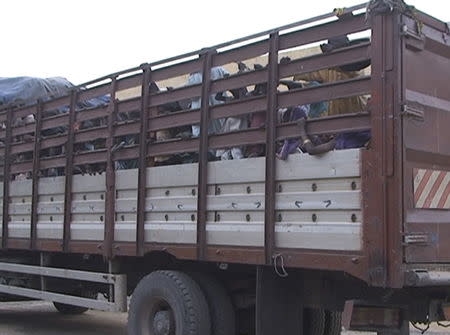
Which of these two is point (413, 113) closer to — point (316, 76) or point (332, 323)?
point (316, 76)

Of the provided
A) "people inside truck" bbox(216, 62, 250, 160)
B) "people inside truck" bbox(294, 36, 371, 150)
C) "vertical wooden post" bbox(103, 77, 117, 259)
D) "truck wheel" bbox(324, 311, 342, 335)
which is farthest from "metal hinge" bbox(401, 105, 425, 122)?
"vertical wooden post" bbox(103, 77, 117, 259)

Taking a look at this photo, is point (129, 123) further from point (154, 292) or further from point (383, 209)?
point (383, 209)

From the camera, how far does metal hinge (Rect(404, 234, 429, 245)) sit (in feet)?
13.7

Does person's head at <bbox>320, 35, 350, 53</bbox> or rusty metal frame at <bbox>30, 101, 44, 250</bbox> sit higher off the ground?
person's head at <bbox>320, 35, 350, 53</bbox>

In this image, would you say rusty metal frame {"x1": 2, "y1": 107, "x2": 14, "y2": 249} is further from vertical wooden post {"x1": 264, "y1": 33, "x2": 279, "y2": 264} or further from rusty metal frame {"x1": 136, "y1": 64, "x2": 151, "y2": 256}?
vertical wooden post {"x1": 264, "y1": 33, "x2": 279, "y2": 264}

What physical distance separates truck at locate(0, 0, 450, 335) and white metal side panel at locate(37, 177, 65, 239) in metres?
0.03

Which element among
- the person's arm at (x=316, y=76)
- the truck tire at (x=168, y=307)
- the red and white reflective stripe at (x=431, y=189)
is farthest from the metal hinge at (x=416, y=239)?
the truck tire at (x=168, y=307)

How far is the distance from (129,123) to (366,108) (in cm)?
261

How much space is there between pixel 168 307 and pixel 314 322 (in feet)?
4.64

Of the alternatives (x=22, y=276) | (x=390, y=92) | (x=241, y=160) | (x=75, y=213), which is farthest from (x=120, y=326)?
(x=390, y=92)

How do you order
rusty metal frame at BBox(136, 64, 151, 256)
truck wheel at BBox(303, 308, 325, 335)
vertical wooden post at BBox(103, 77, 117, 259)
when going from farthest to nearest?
vertical wooden post at BBox(103, 77, 117, 259) < truck wheel at BBox(303, 308, 325, 335) < rusty metal frame at BBox(136, 64, 151, 256)

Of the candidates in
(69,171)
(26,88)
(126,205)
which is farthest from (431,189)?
(26,88)

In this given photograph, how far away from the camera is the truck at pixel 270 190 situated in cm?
427

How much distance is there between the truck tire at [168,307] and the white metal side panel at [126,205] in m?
0.50
